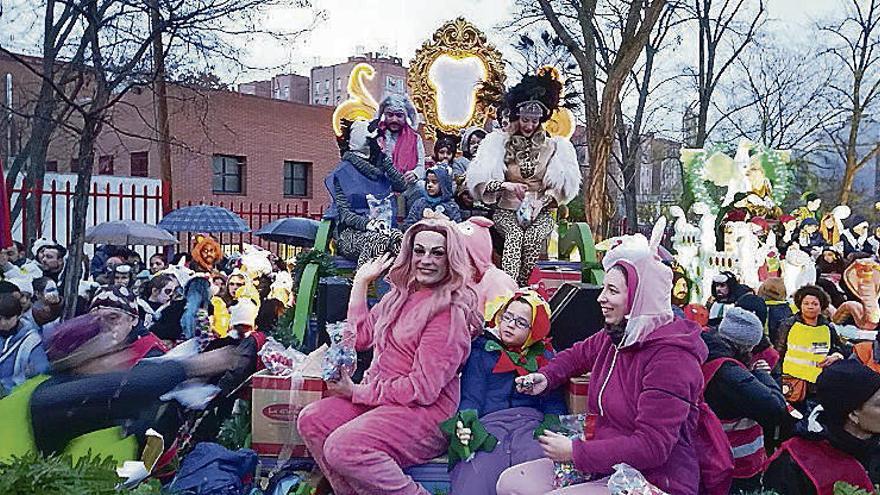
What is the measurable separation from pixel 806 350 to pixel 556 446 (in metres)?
3.30

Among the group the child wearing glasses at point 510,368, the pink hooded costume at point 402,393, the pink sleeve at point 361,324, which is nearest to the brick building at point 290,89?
the pink sleeve at point 361,324

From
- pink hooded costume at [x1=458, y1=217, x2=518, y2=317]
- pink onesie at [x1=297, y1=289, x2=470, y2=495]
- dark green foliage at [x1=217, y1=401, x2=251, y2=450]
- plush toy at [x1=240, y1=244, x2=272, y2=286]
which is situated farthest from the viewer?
plush toy at [x1=240, y1=244, x2=272, y2=286]

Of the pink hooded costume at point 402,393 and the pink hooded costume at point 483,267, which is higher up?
the pink hooded costume at point 483,267

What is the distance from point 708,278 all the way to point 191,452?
9.38 metres

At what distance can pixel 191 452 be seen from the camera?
394 cm

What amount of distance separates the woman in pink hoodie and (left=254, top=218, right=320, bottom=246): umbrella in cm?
897

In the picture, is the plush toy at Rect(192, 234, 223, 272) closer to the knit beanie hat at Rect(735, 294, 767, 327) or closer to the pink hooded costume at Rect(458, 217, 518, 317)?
the pink hooded costume at Rect(458, 217, 518, 317)

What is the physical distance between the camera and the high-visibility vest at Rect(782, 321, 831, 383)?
5496 millimetres

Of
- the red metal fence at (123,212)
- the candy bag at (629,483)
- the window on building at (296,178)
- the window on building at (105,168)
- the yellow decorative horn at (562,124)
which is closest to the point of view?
the candy bag at (629,483)

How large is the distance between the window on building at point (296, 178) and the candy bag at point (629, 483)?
2579cm

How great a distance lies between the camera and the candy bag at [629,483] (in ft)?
9.18

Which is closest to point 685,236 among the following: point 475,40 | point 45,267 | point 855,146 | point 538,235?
point 475,40

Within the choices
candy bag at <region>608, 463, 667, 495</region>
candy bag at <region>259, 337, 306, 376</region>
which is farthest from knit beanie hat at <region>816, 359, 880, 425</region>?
candy bag at <region>259, 337, 306, 376</region>

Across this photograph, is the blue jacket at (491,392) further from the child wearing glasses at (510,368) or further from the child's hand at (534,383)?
the child's hand at (534,383)
